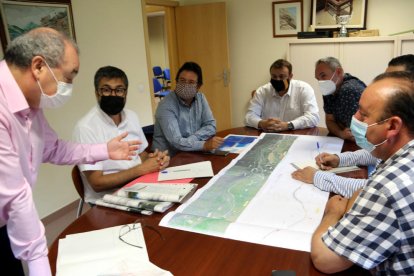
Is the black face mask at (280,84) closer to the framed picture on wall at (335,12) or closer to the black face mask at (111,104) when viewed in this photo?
the black face mask at (111,104)

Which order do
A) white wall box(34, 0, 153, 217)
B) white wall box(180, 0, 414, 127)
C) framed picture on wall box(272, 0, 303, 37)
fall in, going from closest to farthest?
white wall box(34, 0, 153, 217)
framed picture on wall box(272, 0, 303, 37)
white wall box(180, 0, 414, 127)

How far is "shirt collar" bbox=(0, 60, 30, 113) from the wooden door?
12.4 ft

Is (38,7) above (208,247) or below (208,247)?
above

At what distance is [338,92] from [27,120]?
6.53 feet

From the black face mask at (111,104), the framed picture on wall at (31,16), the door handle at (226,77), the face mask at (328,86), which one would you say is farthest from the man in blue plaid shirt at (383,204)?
the door handle at (226,77)

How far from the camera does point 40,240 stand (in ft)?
3.37

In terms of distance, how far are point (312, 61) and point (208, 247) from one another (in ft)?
11.1

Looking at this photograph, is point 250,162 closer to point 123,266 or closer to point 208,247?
point 208,247

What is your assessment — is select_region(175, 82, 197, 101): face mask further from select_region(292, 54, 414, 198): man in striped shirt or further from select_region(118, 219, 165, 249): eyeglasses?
select_region(118, 219, 165, 249): eyeglasses

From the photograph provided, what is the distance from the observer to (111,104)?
6.22 ft

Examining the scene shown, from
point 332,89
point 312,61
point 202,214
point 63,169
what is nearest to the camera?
point 202,214

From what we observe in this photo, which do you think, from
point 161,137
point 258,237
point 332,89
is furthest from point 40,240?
point 332,89

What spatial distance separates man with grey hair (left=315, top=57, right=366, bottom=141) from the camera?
2.30 m

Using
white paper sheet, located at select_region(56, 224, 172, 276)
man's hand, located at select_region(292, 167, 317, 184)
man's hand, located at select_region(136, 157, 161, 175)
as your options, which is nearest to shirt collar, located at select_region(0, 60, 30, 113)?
white paper sheet, located at select_region(56, 224, 172, 276)
